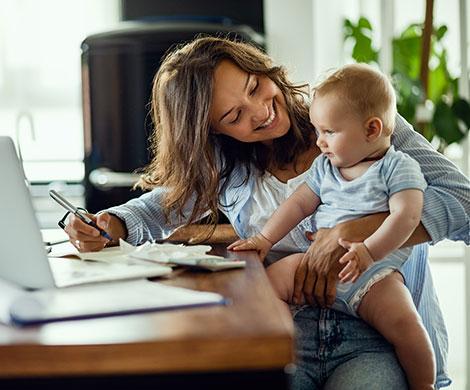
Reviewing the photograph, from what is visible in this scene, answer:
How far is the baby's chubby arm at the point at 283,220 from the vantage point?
1.86 metres

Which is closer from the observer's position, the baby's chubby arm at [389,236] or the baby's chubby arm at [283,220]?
the baby's chubby arm at [389,236]

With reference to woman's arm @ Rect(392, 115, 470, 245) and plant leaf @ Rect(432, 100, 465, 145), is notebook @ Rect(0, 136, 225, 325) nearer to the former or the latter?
woman's arm @ Rect(392, 115, 470, 245)

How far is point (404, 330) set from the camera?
176 centimetres

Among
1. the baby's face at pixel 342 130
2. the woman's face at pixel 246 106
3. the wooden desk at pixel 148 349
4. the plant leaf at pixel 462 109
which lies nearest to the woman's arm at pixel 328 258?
the baby's face at pixel 342 130

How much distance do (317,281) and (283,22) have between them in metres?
2.81

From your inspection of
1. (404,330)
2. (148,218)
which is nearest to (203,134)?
(148,218)

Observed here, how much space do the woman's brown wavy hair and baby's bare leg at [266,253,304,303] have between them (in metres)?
0.35

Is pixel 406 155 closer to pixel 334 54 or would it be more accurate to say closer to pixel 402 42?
pixel 402 42

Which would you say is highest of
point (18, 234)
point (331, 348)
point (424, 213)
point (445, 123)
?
point (18, 234)

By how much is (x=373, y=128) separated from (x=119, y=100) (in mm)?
2571

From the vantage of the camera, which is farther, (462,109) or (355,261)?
(462,109)

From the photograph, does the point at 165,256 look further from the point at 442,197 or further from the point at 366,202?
the point at 442,197

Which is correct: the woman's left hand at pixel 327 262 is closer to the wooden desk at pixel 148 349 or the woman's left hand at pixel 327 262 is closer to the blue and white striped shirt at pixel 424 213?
the blue and white striped shirt at pixel 424 213

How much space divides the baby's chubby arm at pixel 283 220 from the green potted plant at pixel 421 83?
2028 millimetres
